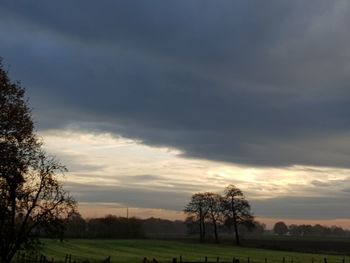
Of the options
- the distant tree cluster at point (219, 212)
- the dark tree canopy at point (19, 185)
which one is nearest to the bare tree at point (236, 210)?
the distant tree cluster at point (219, 212)

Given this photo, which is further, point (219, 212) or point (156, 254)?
point (219, 212)

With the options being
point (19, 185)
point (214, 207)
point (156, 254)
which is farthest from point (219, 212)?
point (19, 185)

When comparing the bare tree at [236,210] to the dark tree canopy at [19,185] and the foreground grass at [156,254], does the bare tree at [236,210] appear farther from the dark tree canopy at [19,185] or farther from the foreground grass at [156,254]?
the dark tree canopy at [19,185]

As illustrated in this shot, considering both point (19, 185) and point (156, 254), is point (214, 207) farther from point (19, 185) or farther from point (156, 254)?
point (19, 185)

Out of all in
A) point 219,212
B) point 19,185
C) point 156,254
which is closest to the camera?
point 19,185

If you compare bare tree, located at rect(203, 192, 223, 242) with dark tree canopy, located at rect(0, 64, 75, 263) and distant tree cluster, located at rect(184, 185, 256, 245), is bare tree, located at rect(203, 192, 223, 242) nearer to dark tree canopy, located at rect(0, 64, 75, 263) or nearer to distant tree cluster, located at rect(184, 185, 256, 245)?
distant tree cluster, located at rect(184, 185, 256, 245)

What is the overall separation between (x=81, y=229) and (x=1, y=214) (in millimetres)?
132911

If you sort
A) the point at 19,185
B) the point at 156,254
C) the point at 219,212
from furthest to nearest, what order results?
1. the point at 219,212
2. the point at 156,254
3. the point at 19,185

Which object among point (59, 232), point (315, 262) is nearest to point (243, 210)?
point (315, 262)

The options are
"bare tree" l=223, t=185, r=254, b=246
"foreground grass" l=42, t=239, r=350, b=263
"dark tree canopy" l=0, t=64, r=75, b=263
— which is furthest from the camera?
"bare tree" l=223, t=185, r=254, b=246

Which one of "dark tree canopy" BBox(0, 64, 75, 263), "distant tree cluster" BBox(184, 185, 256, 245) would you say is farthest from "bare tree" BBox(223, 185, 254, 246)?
"dark tree canopy" BBox(0, 64, 75, 263)

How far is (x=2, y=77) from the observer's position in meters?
30.1

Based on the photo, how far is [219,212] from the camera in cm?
15138

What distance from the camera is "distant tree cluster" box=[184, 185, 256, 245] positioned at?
5664 inches
